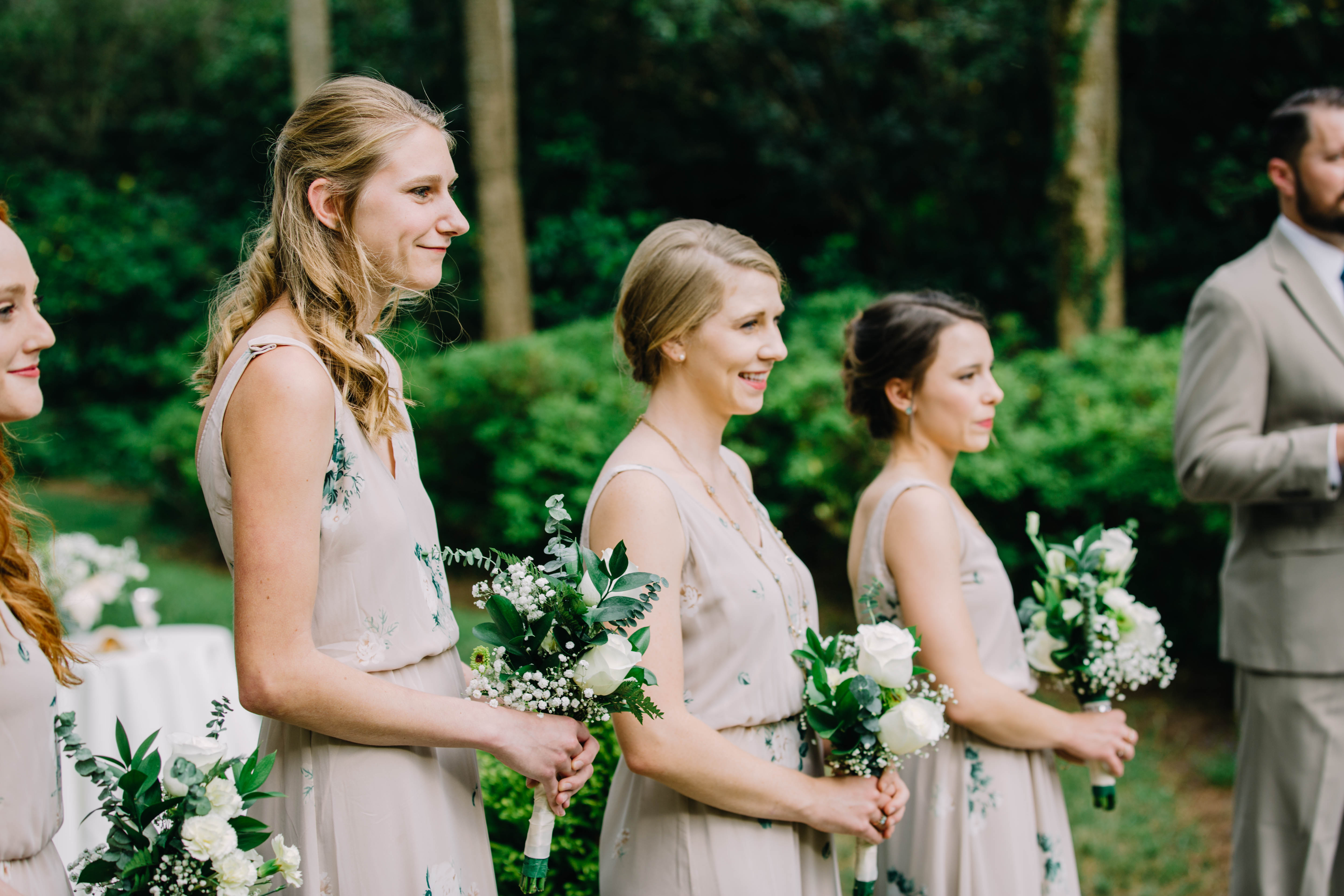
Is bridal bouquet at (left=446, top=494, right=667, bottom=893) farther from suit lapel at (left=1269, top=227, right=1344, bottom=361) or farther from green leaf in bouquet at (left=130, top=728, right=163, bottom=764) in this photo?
suit lapel at (left=1269, top=227, right=1344, bottom=361)

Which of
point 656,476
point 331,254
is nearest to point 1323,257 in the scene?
point 656,476

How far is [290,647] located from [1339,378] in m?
3.34

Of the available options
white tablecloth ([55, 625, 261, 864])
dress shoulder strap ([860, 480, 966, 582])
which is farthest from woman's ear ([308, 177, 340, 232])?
white tablecloth ([55, 625, 261, 864])

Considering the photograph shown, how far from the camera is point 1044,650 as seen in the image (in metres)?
2.96

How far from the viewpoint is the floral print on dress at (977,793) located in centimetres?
279

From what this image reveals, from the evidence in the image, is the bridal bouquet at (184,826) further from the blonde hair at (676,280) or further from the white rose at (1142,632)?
the white rose at (1142,632)

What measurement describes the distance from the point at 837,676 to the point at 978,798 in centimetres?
77

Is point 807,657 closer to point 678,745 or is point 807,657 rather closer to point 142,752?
point 678,745

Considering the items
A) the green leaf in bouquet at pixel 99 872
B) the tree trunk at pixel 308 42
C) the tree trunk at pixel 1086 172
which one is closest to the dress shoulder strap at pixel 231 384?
the green leaf in bouquet at pixel 99 872

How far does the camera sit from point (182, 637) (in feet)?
16.9

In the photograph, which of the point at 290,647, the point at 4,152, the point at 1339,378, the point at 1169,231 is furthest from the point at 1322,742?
the point at 4,152

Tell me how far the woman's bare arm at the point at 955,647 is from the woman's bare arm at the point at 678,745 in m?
0.41

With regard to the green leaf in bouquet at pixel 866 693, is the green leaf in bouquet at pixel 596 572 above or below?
above

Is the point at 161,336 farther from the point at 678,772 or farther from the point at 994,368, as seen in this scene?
the point at 678,772
